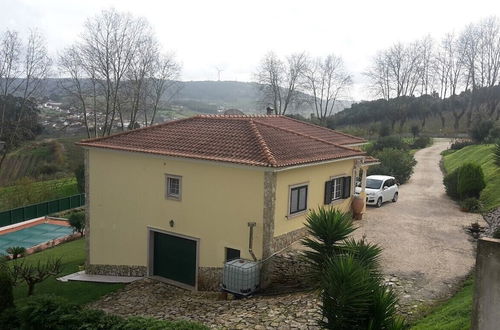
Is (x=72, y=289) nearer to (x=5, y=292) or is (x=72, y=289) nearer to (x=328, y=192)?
(x=5, y=292)

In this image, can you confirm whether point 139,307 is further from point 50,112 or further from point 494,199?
point 50,112

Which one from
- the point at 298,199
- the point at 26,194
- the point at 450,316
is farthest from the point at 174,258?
the point at 26,194

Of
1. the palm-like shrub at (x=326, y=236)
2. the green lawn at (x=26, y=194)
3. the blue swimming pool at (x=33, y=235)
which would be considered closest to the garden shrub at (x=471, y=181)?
the palm-like shrub at (x=326, y=236)

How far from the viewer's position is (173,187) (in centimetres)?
1817

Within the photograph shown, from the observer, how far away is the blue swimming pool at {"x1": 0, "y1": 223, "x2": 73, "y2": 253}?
97.1 feet

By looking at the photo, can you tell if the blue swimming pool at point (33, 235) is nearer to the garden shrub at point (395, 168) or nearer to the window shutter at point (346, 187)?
the window shutter at point (346, 187)

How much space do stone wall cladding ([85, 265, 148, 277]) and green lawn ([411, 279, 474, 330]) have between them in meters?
12.1

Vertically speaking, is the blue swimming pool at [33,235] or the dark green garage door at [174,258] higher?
the dark green garage door at [174,258]

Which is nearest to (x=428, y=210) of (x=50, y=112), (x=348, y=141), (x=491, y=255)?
(x=348, y=141)

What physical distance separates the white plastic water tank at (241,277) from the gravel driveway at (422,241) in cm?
416

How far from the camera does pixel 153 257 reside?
1912 centimetres

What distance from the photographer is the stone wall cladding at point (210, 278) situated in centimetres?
1696

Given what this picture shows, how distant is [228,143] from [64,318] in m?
9.01

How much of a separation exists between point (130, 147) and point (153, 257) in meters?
4.64
